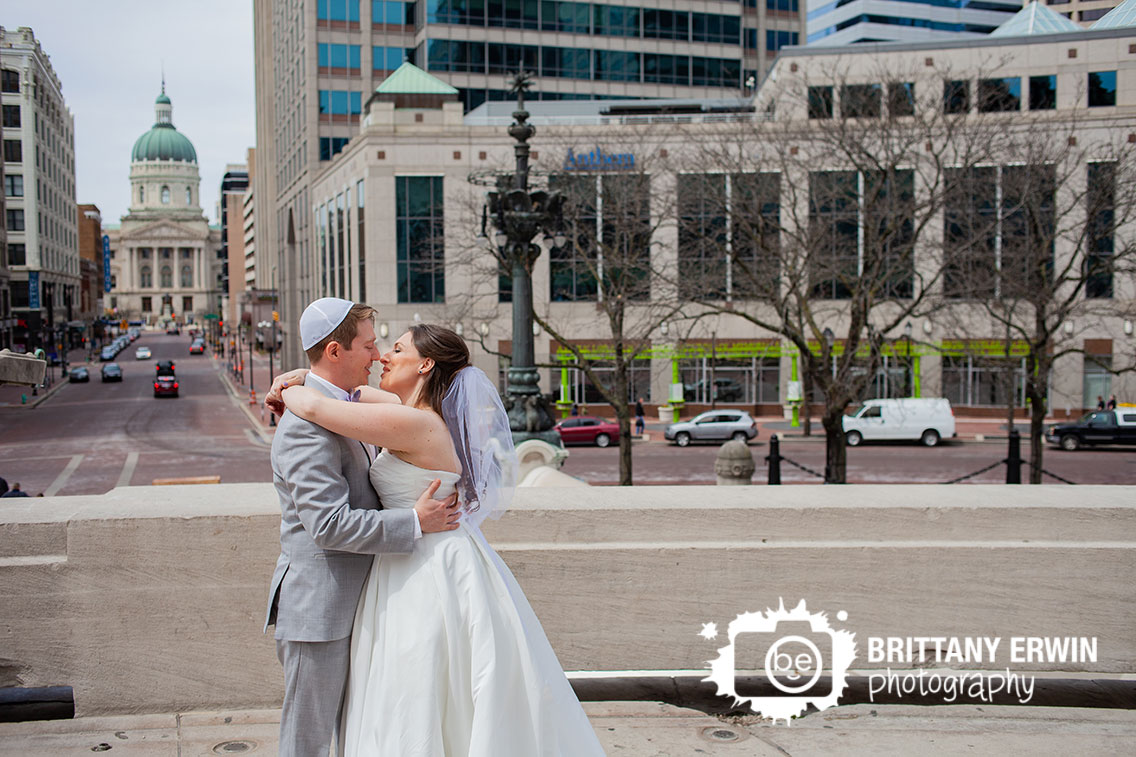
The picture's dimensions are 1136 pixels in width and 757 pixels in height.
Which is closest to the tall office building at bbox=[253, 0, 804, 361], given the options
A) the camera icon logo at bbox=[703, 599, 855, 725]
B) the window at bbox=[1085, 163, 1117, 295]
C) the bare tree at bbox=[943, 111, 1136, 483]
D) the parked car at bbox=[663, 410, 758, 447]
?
the parked car at bbox=[663, 410, 758, 447]

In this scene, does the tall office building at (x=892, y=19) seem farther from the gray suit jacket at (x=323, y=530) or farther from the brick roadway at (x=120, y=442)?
the gray suit jacket at (x=323, y=530)

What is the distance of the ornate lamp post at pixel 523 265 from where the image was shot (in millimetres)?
14805

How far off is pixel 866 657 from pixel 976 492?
108 centimetres

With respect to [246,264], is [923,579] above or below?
below

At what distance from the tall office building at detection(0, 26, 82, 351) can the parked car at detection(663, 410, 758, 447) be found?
20525mm

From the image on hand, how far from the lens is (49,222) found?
1700 inches

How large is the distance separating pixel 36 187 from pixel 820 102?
3375cm

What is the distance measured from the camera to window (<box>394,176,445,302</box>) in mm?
41969

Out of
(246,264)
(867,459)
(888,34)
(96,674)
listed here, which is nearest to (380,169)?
(867,459)

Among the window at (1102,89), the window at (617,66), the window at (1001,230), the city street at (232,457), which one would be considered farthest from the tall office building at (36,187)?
the window at (617,66)

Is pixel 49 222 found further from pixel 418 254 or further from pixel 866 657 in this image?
pixel 866 657

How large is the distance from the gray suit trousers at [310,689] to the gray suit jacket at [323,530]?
64mm

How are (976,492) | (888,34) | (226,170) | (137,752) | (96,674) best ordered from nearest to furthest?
(137,752), (96,674), (976,492), (888,34), (226,170)

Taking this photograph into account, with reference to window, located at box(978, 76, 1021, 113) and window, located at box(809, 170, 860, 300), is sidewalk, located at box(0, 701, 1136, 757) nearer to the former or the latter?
window, located at box(809, 170, 860, 300)
